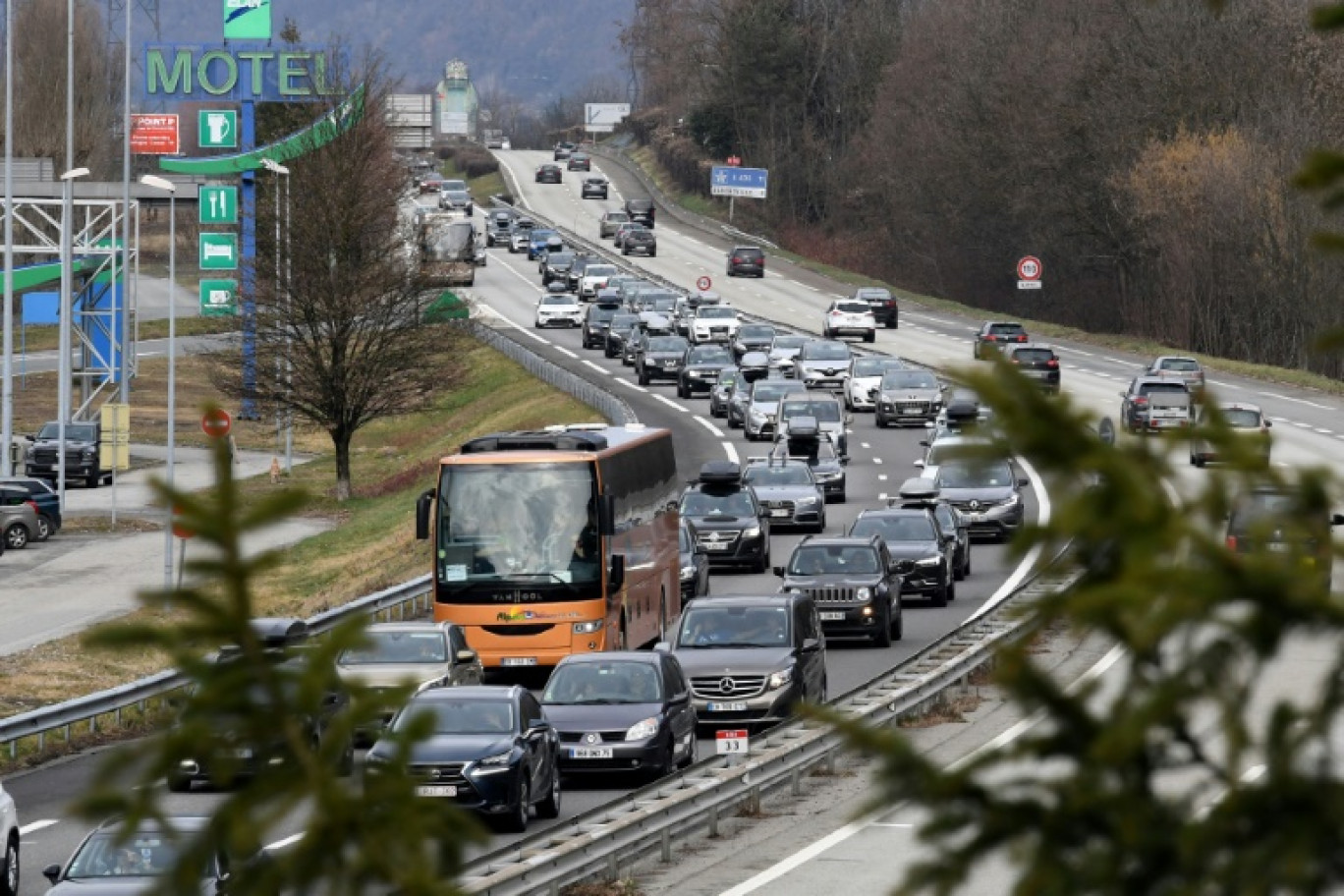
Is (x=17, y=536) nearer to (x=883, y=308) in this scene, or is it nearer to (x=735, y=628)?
(x=735, y=628)

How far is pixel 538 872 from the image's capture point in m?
17.4

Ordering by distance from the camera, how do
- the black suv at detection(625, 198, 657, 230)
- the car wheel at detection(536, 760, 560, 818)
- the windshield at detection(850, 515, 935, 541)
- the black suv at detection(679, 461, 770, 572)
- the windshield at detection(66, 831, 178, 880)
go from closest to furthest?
the windshield at detection(66, 831, 178, 880) < the car wheel at detection(536, 760, 560, 818) < the windshield at detection(850, 515, 935, 541) < the black suv at detection(679, 461, 770, 572) < the black suv at detection(625, 198, 657, 230)

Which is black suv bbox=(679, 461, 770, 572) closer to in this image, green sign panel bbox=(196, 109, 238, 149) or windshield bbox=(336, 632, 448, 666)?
windshield bbox=(336, 632, 448, 666)

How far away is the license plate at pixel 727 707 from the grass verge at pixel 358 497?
16.7 ft

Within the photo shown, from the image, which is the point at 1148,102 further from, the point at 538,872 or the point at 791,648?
the point at 538,872

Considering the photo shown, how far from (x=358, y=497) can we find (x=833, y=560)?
34024 mm

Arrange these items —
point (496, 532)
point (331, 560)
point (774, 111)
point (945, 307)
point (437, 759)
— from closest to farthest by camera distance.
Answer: point (437, 759)
point (496, 532)
point (331, 560)
point (945, 307)
point (774, 111)

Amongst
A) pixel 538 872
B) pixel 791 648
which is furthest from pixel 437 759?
pixel 791 648

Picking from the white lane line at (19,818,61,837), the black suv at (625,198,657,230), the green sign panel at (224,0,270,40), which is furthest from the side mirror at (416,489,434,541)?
the black suv at (625,198,657,230)

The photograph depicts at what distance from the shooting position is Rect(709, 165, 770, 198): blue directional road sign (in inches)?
5468

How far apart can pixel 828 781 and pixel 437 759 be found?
4926 millimetres

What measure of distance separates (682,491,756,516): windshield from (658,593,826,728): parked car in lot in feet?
43.0

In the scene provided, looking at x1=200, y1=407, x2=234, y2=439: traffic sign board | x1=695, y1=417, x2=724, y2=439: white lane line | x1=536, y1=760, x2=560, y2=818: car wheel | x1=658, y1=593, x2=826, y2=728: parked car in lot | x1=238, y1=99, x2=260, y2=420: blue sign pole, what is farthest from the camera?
x1=238, y1=99, x2=260, y2=420: blue sign pole

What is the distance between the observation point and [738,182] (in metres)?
139
